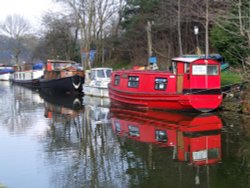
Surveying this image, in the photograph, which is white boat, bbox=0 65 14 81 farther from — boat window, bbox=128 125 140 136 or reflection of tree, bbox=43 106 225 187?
reflection of tree, bbox=43 106 225 187

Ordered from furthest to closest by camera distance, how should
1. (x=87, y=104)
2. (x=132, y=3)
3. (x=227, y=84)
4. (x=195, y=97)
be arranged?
1. (x=132, y=3)
2. (x=87, y=104)
3. (x=227, y=84)
4. (x=195, y=97)

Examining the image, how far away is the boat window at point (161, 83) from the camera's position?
67.3ft

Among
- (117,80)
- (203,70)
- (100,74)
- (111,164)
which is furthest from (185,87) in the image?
(100,74)

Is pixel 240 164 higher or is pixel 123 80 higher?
pixel 123 80

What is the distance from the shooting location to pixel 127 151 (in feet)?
41.1

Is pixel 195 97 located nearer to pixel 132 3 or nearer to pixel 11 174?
pixel 11 174

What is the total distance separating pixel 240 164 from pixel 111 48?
39675 mm

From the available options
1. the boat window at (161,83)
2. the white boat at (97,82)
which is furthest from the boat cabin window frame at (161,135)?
the white boat at (97,82)

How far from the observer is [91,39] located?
47.9m

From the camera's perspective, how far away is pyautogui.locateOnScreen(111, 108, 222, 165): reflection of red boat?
39.3 feet

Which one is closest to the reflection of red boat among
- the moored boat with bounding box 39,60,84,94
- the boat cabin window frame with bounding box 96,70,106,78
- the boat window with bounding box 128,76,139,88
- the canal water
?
the canal water

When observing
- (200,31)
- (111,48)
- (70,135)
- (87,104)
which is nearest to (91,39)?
(111,48)

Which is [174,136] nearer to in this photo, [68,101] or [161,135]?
[161,135]

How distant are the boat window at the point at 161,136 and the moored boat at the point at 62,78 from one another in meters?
20.2
